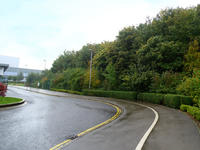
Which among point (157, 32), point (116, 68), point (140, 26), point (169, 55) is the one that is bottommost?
point (116, 68)

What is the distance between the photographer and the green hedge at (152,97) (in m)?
16.7

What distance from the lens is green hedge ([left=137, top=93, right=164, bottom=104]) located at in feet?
54.7

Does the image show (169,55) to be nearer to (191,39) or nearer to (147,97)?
(191,39)

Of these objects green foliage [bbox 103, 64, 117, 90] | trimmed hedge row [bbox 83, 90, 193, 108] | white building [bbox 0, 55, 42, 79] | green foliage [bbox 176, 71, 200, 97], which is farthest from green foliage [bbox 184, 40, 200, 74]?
white building [bbox 0, 55, 42, 79]

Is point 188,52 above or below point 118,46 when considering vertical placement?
Result: below

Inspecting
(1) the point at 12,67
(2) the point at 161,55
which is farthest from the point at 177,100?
(1) the point at 12,67

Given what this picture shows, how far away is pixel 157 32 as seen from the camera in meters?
27.0

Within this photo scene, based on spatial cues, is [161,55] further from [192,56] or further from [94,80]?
[94,80]

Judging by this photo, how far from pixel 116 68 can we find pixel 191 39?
12730 mm

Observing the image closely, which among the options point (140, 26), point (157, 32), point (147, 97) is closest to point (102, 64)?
point (140, 26)

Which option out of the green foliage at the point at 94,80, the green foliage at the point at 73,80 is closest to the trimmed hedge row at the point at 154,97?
the green foliage at the point at 94,80

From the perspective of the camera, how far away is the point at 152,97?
58.6 ft

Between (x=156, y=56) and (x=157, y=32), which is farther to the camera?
(x=157, y=32)

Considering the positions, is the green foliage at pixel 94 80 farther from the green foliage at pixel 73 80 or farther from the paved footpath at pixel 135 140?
the paved footpath at pixel 135 140
